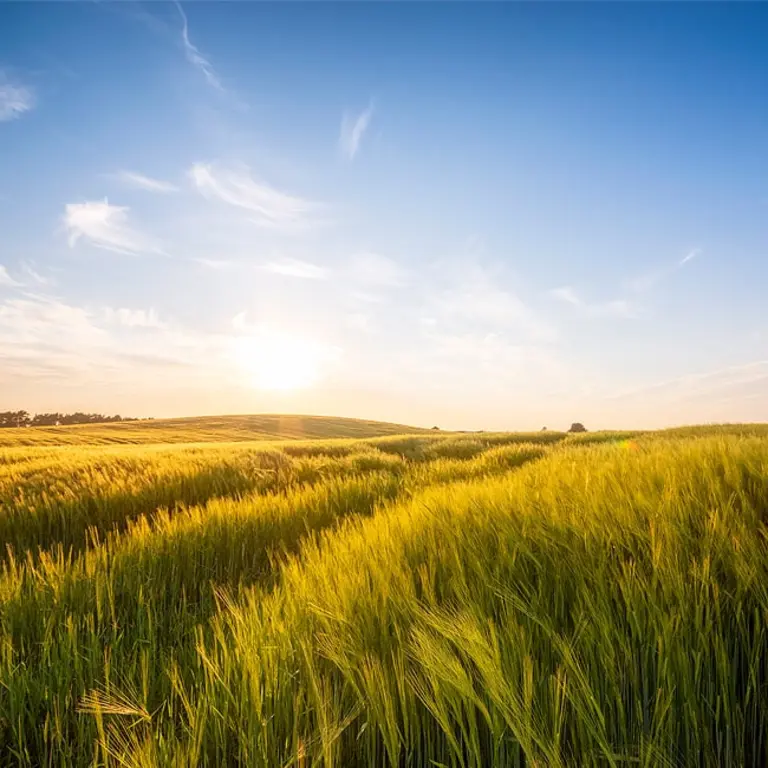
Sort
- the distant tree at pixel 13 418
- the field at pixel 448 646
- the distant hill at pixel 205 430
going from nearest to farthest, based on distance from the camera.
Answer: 1. the field at pixel 448 646
2. the distant hill at pixel 205 430
3. the distant tree at pixel 13 418

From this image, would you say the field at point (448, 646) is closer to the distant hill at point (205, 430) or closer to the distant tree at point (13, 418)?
the distant hill at point (205, 430)

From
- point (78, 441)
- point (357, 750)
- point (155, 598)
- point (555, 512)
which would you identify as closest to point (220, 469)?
point (155, 598)

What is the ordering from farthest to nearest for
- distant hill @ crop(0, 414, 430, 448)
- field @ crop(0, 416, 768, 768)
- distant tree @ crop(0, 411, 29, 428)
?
distant tree @ crop(0, 411, 29, 428) → distant hill @ crop(0, 414, 430, 448) → field @ crop(0, 416, 768, 768)

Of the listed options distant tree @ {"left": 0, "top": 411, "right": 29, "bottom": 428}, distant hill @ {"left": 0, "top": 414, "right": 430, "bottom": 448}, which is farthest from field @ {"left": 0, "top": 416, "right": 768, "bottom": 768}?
distant tree @ {"left": 0, "top": 411, "right": 29, "bottom": 428}

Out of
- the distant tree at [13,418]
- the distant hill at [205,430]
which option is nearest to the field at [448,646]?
the distant hill at [205,430]

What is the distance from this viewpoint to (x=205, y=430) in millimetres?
45688

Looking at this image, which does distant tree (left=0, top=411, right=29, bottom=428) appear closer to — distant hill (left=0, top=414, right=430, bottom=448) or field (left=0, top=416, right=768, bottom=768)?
distant hill (left=0, top=414, right=430, bottom=448)

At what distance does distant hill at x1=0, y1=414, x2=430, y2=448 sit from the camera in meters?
31.8

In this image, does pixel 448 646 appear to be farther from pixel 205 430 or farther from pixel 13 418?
pixel 13 418

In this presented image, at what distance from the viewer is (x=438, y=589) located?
5.10ft

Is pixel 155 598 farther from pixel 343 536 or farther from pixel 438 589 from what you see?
pixel 438 589

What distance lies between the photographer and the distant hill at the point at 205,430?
1254 inches

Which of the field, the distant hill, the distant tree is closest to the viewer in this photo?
the field

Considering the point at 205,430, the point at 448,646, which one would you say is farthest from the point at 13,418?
the point at 448,646
